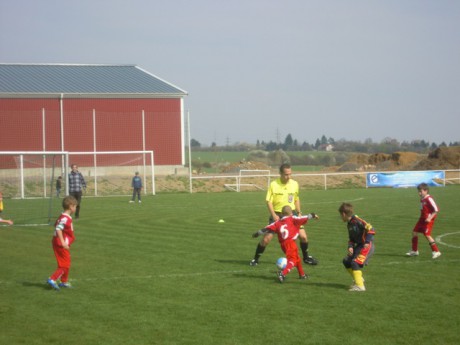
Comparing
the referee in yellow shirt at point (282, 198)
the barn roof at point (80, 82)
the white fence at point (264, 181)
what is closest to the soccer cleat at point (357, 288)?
the referee in yellow shirt at point (282, 198)

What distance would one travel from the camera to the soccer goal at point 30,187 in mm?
25797

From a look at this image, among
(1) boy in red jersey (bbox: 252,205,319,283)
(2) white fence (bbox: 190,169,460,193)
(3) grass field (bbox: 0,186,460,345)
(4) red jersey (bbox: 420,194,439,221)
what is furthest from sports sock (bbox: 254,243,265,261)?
(2) white fence (bbox: 190,169,460,193)

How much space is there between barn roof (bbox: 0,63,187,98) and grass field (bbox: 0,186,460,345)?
102 feet

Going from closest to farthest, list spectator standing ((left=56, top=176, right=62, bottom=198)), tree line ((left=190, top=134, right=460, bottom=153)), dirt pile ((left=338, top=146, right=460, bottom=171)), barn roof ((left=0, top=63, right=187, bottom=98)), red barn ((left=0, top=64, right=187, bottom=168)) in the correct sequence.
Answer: spectator standing ((left=56, top=176, right=62, bottom=198)) → red barn ((left=0, top=64, right=187, bottom=168)) → barn roof ((left=0, top=63, right=187, bottom=98)) → dirt pile ((left=338, top=146, right=460, bottom=171)) → tree line ((left=190, top=134, right=460, bottom=153))

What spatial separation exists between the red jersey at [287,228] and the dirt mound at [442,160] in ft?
193

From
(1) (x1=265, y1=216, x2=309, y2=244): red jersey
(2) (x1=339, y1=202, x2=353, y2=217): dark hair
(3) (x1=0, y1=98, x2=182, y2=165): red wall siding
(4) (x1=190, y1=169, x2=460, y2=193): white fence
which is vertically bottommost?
(4) (x1=190, y1=169, x2=460, y2=193): white fence

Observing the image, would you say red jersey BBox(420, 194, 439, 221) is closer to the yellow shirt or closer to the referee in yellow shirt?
the referee in yellow shirt

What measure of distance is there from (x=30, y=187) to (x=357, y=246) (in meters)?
24.6

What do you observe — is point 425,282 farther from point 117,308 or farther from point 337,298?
point 117,308

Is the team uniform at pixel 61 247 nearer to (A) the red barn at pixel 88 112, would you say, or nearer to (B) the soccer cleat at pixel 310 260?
(B) the soccer cleat at pixel 310 260

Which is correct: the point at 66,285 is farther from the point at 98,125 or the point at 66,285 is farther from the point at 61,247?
the point at 98,125

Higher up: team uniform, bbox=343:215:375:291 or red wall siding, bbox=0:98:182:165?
red wall siding, bbox=0:98:182:165

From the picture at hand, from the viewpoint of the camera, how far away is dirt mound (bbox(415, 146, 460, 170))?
69.1 m

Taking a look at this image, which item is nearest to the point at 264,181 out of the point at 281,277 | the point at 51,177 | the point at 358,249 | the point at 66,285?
the point at 51,177
